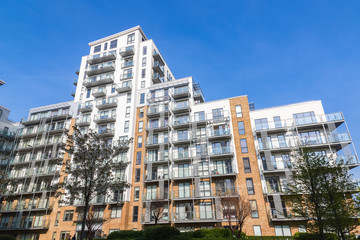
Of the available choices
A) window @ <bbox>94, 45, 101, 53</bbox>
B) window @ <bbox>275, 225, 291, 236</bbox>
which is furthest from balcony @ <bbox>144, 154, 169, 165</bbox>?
window @ <bbox>94, 45, 101, 53</bbox>

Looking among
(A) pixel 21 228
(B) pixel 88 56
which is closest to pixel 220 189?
(A) pixel 21 228

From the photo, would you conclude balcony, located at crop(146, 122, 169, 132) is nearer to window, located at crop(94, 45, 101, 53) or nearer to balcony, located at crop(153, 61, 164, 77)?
balcony, located at crop(153, 61, 164, 77)

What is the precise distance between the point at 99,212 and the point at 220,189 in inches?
728

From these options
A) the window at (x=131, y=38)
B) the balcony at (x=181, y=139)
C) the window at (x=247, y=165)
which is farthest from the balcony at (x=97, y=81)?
the window at (x=247, y=165)

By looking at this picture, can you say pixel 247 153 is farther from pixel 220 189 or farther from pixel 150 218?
pixel 150 218

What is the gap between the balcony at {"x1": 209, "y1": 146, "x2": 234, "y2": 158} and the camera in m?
32.7

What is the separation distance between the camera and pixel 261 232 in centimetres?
2820

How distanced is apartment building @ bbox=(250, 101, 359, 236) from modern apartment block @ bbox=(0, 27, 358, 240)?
0.43 ft

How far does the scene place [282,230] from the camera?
91.1 ft

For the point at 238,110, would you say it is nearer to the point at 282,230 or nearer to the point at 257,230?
the point at 257,230

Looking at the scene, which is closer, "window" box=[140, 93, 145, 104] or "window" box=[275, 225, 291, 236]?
"window" box=[275, 225, 291, 236]

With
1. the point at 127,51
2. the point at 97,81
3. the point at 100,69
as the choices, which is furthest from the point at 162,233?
the point at 100,69

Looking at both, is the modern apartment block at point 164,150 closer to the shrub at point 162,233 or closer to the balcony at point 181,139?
the balcony at point 181,139

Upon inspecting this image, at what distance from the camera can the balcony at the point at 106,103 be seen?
42.5 m
